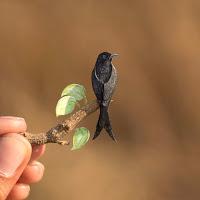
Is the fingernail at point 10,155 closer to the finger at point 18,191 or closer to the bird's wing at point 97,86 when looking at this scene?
the bird's wing at point 97,86

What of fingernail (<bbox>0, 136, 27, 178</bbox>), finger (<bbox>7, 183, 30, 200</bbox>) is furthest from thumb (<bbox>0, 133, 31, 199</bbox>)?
finger (<bbox>7, 183, 30, 200</bbox>)

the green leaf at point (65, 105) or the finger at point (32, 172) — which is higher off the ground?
the green leaf at point (65, 105)

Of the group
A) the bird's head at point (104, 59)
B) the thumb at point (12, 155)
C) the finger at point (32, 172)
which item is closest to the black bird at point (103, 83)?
the bird's head at point (104, 59)

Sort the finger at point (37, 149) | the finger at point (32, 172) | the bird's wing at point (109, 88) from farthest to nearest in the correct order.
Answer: the finger at point (32, 172) → the finger at point (37, 149) → the bird's wing at point (109, 88)

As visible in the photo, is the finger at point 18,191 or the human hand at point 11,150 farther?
the finger at point 18,191

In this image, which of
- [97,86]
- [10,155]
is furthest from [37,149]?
A: [97,86]

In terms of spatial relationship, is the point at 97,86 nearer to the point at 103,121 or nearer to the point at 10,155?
the point at 103,121

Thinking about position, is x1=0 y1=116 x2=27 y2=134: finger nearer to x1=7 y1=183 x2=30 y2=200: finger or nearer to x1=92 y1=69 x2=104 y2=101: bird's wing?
x1=92 y1=69 x2=104 y2=101: bird's wing
